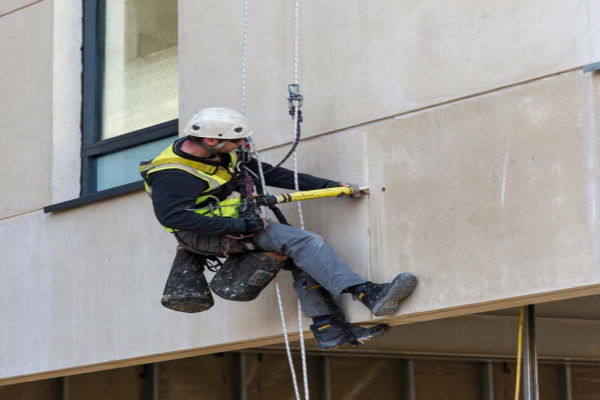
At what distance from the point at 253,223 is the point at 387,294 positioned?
888 millimetres

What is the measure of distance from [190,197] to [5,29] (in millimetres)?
3924

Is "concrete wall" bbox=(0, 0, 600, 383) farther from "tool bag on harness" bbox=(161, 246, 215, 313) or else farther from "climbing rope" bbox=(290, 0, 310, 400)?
"tool bag on harness" bbox=(161, 246, 215, 313)

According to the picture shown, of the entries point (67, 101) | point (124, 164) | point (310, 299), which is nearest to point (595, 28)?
point (310, 299)

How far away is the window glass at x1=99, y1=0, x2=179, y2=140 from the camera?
30.4 feet

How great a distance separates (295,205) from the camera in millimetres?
7762

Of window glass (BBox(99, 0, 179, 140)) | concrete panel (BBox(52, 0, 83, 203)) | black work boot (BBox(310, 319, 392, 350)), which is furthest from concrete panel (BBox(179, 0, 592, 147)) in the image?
concrete panel (BBox(52, 0, 83, 203))

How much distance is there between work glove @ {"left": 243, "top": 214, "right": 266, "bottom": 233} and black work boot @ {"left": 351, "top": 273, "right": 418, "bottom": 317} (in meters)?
0.69

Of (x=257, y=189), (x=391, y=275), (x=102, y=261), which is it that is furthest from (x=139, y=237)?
(x=391, y=275)

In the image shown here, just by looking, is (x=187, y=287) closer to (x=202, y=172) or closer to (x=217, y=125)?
(x=202, y=172)

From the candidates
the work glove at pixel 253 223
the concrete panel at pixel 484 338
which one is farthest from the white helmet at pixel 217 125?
the concrete panel at pixel 484 338

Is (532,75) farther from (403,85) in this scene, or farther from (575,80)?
(403,85)

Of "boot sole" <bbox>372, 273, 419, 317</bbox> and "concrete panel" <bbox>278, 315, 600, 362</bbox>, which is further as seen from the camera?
"concrete panel" <bbox>278, 315, 600, 362</bbox>

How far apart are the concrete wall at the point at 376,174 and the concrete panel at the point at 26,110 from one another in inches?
1.2

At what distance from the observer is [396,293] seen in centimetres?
683
